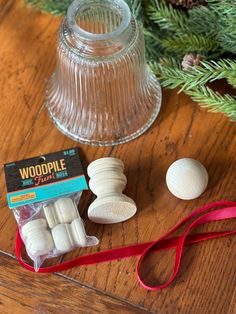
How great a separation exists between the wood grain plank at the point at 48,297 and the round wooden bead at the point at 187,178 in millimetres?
160

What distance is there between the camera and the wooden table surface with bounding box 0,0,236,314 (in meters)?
0.68

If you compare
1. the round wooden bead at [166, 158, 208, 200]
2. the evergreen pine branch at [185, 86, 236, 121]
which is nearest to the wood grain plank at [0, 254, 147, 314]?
the round wooden bead at [166, 158, 208, 200]

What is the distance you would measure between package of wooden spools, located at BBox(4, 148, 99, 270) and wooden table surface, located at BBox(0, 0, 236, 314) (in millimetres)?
15

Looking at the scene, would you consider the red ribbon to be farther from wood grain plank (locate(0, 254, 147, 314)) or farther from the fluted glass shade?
the fluted glass shade

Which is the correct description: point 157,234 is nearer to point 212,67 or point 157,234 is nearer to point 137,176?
point 137,176

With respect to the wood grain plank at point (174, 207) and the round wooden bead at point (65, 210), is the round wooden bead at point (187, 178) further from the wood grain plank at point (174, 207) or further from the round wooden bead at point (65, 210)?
the round wooden bead at point (65, 210)

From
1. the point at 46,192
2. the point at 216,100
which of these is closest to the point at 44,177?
the point at 46,192

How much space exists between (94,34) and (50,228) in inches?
9.8

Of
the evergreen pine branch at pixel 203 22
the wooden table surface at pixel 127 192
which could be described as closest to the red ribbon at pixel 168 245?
the wooden table surface at pixel 127 192

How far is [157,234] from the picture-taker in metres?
0.72

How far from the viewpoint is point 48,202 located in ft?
2.40

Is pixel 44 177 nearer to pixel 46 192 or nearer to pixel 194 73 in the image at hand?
pixel 46 192

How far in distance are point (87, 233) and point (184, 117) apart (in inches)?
9.0

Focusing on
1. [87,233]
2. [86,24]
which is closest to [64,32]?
[86,24]
